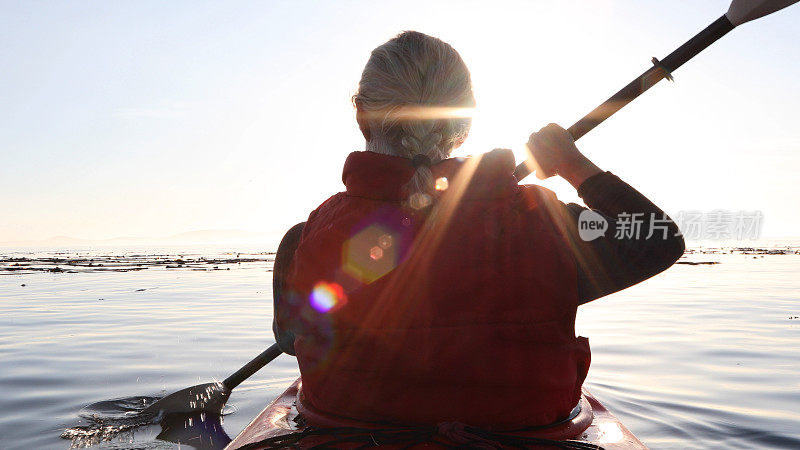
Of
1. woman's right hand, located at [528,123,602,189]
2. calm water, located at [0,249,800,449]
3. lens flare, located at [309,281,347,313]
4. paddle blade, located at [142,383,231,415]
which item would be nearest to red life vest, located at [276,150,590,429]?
lens flare, located at [309,281,347,313]

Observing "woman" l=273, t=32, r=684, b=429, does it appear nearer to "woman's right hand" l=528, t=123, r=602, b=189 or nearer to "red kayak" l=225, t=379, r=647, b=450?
"red kayak" l=225, t=379, r=647, b=450

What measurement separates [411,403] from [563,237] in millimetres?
754

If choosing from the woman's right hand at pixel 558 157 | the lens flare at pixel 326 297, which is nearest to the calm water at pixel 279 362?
the woman's right hand at pixel 558 157

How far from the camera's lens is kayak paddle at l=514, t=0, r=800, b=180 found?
3.11 meters

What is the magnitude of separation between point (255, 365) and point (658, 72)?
4.13m

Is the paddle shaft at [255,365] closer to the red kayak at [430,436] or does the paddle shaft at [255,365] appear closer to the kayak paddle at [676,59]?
the red kayak at [430,436]

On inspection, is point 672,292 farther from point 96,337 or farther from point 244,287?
point 96,337

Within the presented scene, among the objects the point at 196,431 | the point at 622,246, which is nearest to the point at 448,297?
the point at 622,246

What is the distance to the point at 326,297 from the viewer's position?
194 cm

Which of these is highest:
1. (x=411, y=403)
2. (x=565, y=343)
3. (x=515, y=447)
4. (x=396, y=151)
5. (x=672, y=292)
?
(x=396, y=151)

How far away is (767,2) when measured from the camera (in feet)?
9.84

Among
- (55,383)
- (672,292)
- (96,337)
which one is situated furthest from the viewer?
(672,292)

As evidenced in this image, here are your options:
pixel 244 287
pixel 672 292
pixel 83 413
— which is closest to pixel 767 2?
pixel 83 413

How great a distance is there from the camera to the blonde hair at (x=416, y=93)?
6.82ft
